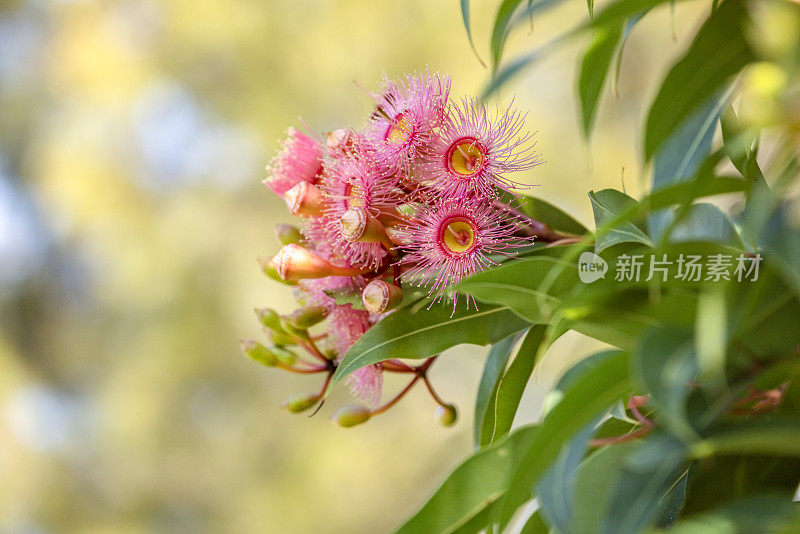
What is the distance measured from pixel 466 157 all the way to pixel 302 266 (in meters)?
0.12

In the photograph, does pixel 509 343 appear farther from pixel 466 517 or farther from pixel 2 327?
pixel 2 327

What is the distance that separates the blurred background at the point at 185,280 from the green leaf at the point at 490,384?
2474mm

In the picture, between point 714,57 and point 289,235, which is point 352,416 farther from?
point 714,57

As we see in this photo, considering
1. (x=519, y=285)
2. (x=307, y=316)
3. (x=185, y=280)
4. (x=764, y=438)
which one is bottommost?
(x=764, y=438)

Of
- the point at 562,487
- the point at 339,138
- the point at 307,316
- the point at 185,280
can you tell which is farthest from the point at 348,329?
the point at 185,280

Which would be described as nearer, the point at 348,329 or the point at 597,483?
the point at 597,483

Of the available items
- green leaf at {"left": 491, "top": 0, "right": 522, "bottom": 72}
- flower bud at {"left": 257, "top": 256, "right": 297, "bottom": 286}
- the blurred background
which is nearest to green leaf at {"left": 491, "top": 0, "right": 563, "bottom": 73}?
green leaf at {"left": 491, "top": 0, "right": 522, "bottom": 72}

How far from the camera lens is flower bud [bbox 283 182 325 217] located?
47cm

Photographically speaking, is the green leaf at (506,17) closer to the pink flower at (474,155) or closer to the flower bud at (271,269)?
the pink flower at (474,155)

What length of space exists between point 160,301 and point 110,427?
0.57 meters

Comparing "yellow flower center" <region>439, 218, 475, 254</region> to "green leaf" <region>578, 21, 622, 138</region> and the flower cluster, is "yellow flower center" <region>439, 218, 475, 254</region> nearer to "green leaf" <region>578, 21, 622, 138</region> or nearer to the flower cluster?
the flower cluster

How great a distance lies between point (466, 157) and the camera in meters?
0.45

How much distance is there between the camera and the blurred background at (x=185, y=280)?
9.80ft

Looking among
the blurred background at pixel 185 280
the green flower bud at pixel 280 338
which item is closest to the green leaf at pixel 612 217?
the green flower bud at pixel 280 338
